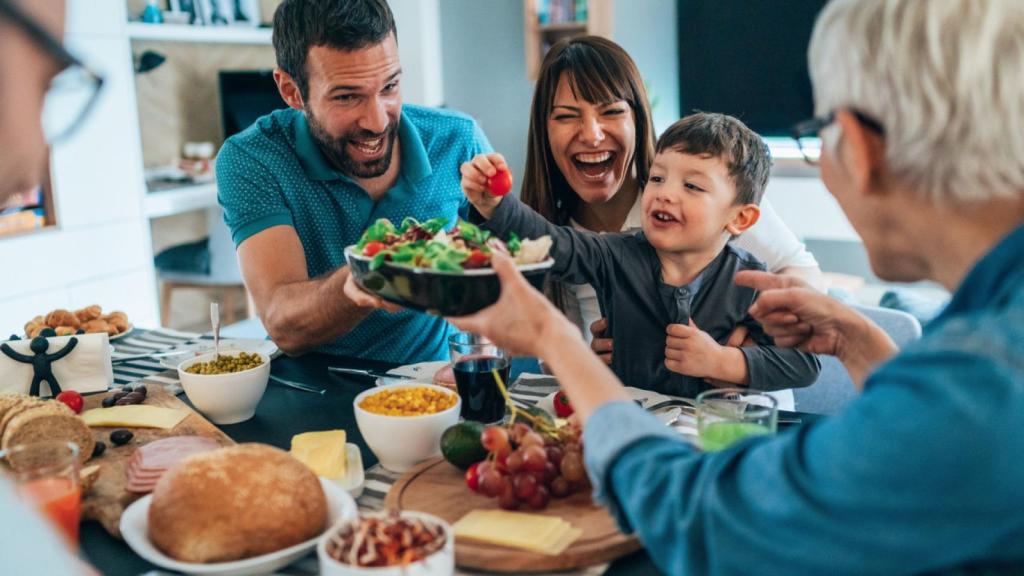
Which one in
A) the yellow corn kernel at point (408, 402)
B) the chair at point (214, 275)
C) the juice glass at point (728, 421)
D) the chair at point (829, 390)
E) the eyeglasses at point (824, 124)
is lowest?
the chair at point (214, 275)

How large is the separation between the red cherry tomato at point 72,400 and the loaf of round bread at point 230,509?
0.59 metres

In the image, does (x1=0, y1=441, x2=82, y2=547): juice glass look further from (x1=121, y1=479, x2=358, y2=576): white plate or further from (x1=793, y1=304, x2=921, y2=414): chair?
(x1=793, y1=304, x2=921, y2=414): chair

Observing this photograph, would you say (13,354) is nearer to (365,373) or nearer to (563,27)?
(365,373)

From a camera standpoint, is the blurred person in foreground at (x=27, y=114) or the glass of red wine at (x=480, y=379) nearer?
the blurred person in foreground at (x=27, y=114)

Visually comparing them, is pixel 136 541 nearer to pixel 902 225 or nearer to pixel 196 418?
pixel 196 418

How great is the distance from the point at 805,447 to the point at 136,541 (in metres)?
0.82

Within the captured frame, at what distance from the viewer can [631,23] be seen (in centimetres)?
551

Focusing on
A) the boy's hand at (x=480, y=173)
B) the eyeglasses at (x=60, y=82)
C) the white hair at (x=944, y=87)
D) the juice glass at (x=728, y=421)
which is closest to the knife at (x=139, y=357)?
the boy's hand at (x=480, y=173)

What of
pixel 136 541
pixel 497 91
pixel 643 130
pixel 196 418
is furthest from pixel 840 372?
pixel 497 91

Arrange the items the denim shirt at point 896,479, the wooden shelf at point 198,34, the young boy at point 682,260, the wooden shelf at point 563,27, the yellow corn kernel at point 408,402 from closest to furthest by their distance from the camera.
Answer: the denim shirt at point 896,479 → the yellow corn kernel at point 408,402 → the young boy at point 682,260 → the wooden shelf at point 198,34 → the wooden shelf at point 563,27

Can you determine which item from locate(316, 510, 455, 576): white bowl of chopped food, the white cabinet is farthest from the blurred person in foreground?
the white cabinet

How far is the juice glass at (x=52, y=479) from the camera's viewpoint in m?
1.13

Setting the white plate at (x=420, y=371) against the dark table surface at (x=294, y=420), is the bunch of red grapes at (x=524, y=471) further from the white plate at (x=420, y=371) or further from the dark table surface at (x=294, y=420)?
the white plate at (x=420, y=371)

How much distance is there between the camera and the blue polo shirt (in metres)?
2.26
